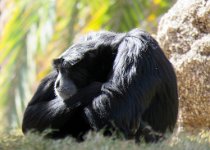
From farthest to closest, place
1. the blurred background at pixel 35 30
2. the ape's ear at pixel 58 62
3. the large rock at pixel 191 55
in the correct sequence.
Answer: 1. the blurred background at pixel 35 30
2. the large rock at pixel 191 55
3. the ape's ear at pixel 58 62

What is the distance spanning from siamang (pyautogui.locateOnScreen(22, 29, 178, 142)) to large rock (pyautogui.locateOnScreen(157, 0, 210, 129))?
2.96ft

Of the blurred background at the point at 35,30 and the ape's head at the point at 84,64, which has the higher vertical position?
the blurred background at the point at 35,30

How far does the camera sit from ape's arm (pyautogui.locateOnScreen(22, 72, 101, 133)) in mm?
6531

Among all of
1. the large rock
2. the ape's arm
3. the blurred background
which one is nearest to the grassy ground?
the ape's arm

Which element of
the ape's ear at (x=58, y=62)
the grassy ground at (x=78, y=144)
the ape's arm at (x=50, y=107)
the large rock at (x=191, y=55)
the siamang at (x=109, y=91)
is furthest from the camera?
the large rock at (x=191, y=55)

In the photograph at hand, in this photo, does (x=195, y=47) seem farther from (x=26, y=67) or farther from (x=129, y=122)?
(x=26, y=67)

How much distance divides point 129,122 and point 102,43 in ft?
3.45

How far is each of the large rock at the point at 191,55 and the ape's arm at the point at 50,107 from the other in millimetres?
1796

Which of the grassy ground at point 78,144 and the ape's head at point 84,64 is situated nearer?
the grassy ground at point 78,144

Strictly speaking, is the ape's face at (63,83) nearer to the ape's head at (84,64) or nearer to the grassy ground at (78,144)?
the ape's head at (84,64)

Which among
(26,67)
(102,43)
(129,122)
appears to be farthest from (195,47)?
(26,67)

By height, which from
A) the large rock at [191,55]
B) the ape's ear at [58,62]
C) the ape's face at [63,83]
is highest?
the ape's ear at [58,62]

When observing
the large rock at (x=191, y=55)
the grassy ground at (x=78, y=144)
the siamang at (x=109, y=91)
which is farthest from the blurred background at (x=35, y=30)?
the grassy ground at (x=78, y=144)

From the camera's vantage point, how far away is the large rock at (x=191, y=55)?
7.92 meters
